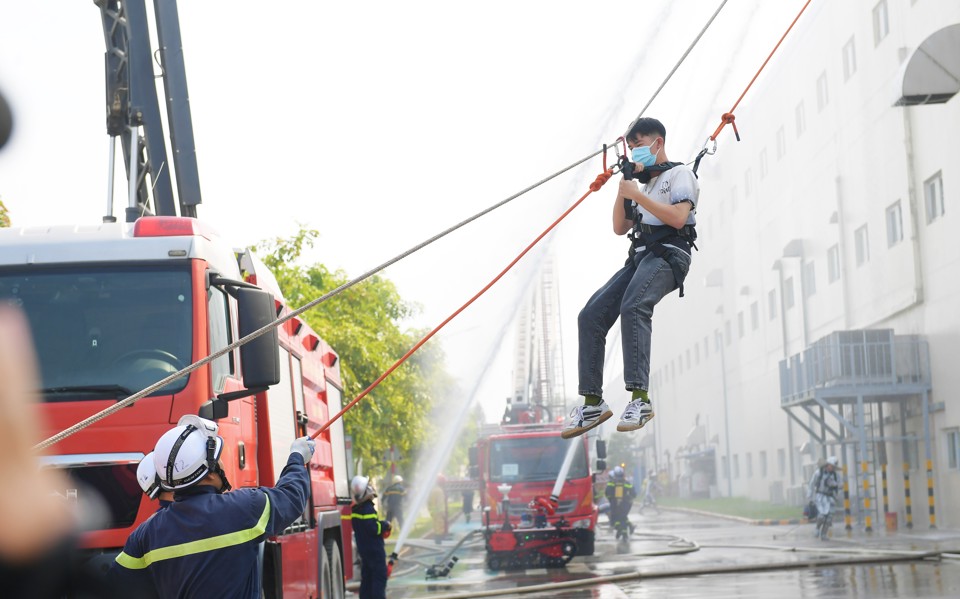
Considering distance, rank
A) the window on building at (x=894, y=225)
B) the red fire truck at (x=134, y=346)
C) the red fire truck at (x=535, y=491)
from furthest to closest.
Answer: the window on building at (x=894, y=225)
the red fire truck at (x=535, y=491)
the red fire truck at (x=134, y=346)

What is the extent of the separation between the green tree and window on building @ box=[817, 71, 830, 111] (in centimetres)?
1354

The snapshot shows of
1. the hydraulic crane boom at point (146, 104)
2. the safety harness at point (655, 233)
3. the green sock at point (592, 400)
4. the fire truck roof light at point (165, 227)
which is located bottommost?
the green sock at point (592, 400)

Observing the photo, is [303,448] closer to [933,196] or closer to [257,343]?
[257,343]

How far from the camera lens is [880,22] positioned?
32.2 metres

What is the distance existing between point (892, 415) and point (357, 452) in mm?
13363

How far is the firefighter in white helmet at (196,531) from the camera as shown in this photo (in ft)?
15.5

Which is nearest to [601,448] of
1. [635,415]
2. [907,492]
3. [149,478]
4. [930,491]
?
[930,491]

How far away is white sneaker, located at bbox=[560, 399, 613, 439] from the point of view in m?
6.03

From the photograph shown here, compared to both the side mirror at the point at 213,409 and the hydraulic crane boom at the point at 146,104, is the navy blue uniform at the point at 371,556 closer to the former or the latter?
the hydraulic crane boom at the point at 146,104

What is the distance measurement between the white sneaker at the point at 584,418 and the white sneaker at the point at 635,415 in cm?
19

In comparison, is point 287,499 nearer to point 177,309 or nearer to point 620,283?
point 620,283

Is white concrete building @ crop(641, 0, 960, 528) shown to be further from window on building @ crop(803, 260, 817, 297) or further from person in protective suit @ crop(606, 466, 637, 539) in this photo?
person in protective suit @ crop(606, 466, 637, 539)

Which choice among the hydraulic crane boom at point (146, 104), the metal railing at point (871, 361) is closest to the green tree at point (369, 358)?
the metal railing at point (871, 361)

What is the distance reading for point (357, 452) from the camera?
98.3 feet
